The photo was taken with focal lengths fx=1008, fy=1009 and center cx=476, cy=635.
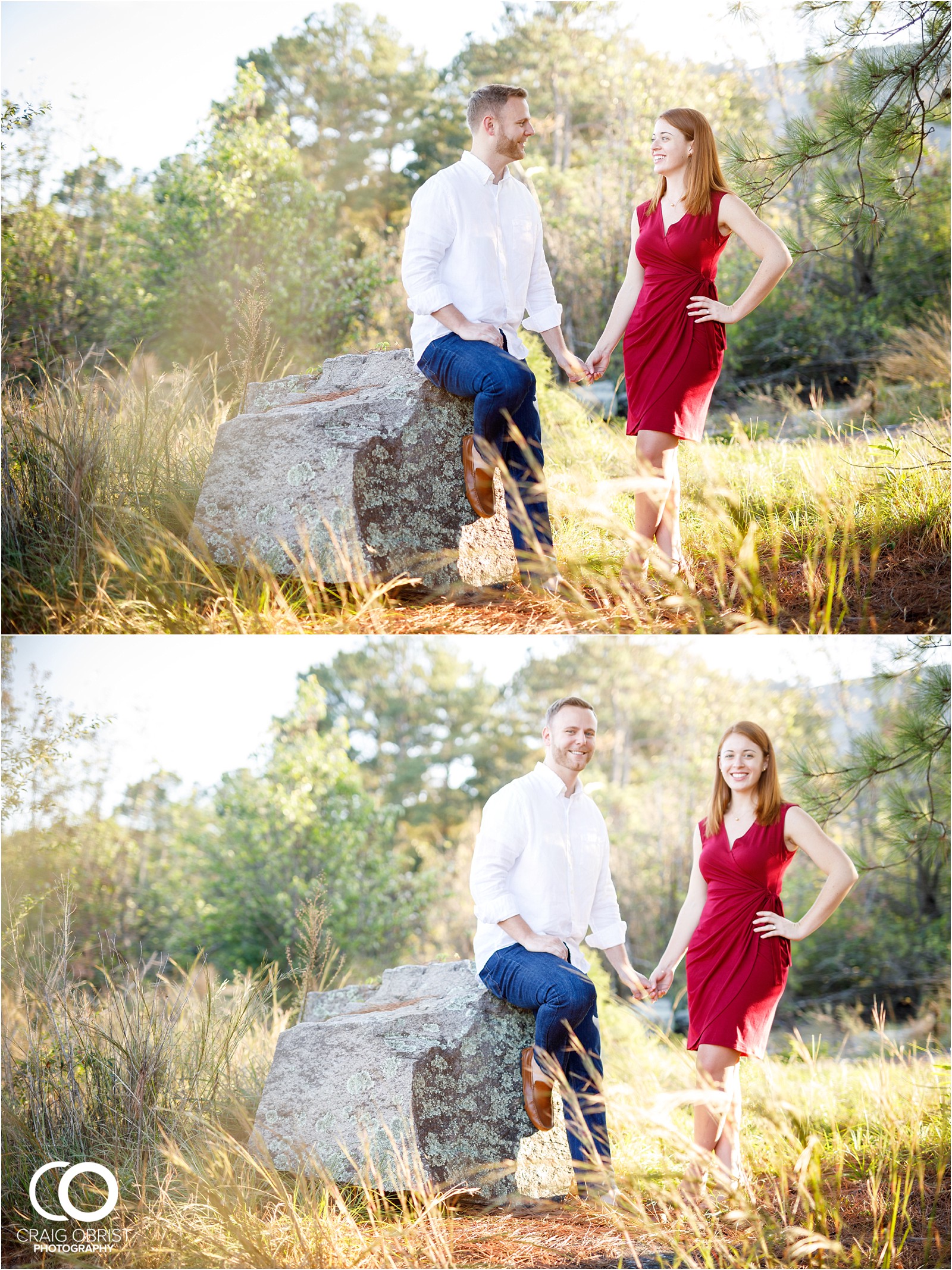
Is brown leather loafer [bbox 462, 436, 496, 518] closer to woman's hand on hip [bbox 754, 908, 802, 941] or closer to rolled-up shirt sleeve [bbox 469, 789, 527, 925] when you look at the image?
rolled-up shirt sleeve [bbox 469, 789, 527, 925]

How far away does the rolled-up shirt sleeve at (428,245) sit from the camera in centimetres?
362

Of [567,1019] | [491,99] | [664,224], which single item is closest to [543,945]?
[567,1019]

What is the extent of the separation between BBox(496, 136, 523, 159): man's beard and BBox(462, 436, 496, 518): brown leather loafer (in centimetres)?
103

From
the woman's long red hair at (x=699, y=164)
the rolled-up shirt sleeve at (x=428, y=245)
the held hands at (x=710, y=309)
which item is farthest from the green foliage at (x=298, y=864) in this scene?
the woman's long red hair at (x=699, y=164)

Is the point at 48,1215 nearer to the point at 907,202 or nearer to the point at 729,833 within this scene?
→ the point at 729,833

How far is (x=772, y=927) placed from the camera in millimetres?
3297

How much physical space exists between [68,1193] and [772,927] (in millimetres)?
2613

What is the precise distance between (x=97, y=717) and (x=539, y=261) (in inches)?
117

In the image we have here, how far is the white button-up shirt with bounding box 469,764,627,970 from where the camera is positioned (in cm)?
341

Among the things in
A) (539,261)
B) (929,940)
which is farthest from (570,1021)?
(929,940)

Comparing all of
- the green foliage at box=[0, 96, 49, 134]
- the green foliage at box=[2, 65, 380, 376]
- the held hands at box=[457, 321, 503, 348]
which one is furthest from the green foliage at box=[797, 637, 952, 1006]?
the green foliage at box=[0, 96, 49, 134]

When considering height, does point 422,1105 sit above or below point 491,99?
below

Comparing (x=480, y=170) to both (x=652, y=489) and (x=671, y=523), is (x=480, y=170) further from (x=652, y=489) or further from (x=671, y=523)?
(x=671, y=523)

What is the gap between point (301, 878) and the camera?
8391mm
